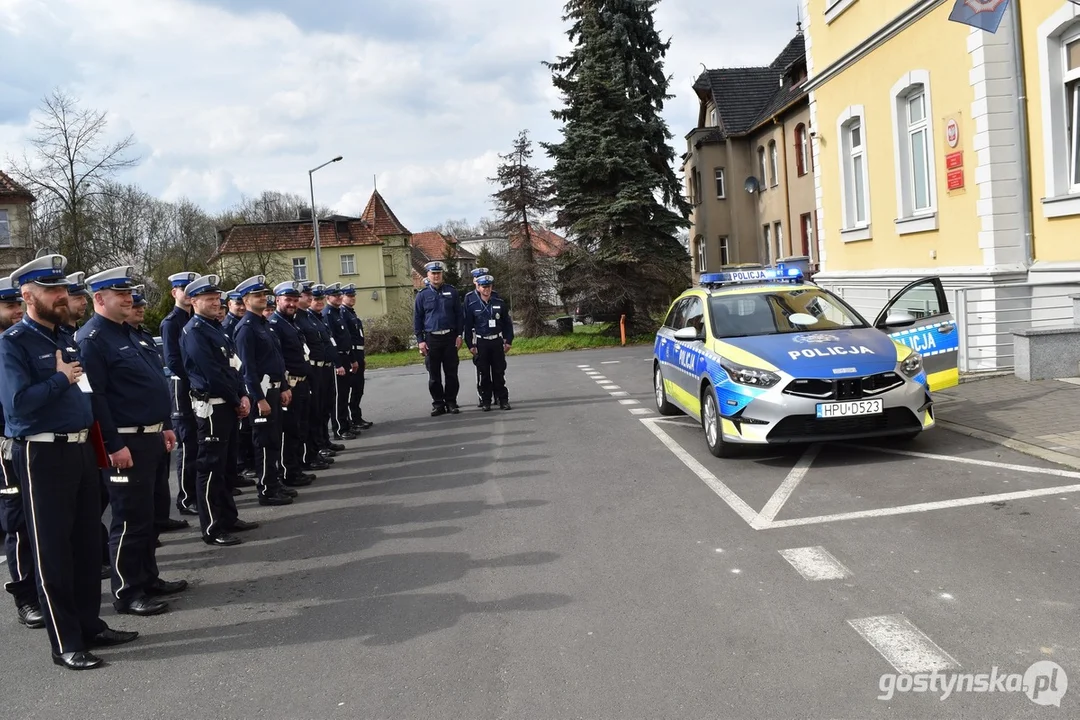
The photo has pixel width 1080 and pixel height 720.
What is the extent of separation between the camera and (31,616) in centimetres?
557

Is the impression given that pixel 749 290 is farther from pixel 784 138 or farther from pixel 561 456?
pixel 784 138

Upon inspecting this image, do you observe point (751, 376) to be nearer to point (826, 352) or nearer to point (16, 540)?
point (826, 352)

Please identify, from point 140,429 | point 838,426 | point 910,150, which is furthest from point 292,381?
point 910,150

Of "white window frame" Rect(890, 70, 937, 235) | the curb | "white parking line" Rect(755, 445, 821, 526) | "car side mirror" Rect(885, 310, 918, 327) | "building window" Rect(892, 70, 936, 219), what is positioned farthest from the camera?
"building window" Rect(892, 70, 936, 219)

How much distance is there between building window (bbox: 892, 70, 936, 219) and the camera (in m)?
15.9

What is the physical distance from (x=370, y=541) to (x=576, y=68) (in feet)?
103

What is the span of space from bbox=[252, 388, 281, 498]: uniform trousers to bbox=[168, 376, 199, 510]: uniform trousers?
0.55 meters

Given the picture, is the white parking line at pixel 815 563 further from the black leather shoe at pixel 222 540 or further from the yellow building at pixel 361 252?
the yellow building at pixel 361 252

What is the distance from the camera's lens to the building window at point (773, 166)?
4006cm

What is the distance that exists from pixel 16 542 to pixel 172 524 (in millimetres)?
2238

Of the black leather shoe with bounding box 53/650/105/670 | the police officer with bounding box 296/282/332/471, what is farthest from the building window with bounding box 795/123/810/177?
the black leather shoe with bounding box 53/650/105/670

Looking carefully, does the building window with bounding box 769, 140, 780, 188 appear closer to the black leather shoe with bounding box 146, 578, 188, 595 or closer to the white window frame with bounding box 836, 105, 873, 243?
the white window frame with bounding box 836, 105, 873, 243

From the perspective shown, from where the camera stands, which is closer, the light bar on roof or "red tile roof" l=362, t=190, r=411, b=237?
the light bar on roof

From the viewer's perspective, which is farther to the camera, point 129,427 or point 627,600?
point 129,427
